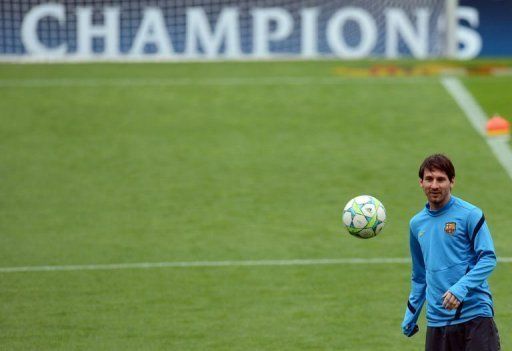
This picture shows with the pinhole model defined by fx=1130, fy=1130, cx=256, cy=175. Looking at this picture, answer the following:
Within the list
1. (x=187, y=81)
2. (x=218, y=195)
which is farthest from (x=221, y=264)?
(x=187, y=81)

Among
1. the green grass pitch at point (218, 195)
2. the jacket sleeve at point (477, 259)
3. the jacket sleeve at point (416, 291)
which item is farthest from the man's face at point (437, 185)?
the green grass pitch at point (218, 195)

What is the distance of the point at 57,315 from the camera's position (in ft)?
38.3

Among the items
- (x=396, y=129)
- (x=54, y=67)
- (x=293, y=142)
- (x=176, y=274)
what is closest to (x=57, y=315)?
(x=176, y=274)

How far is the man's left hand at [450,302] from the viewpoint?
7.35m

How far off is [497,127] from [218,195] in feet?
16.7

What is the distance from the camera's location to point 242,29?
23312 millimetres

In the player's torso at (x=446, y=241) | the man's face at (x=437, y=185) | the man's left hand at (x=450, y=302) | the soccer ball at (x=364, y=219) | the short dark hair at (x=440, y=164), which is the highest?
the short dark hair at (x=440, y=164)

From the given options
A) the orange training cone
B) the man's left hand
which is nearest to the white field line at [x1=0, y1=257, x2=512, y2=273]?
the orange training cone

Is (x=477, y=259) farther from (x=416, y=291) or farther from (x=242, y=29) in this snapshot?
(x=242, y=29)

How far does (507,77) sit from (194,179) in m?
7.56

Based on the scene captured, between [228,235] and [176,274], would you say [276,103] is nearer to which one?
[228,235]

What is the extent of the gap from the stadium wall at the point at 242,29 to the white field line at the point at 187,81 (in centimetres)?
141

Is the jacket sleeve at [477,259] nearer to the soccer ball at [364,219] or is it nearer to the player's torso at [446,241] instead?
the player's torso at [446,241]

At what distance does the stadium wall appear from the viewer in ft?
75.4
